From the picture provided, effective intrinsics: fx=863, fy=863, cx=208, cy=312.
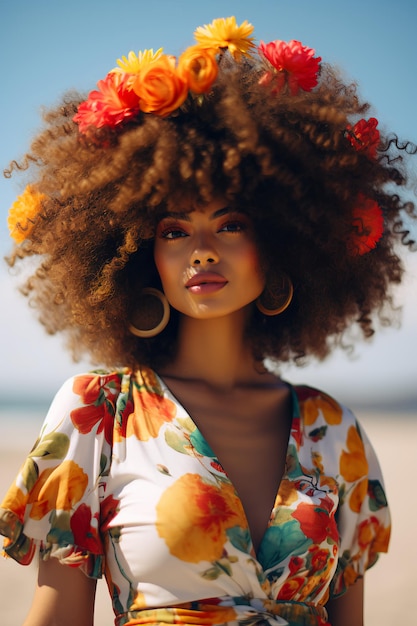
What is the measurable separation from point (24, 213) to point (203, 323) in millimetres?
674

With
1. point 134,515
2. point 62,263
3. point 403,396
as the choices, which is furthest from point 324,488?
point 403,396

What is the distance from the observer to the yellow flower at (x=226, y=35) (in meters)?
2.61

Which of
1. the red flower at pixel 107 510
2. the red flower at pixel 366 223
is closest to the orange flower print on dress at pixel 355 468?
the red flower at pixel 366 223

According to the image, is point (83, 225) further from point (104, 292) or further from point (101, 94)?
point (101, 94)

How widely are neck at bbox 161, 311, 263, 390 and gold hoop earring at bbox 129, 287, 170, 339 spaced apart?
8cm

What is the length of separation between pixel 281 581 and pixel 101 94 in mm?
1511

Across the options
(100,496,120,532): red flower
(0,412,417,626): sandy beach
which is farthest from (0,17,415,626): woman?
(0,412,417,626): sandy beach

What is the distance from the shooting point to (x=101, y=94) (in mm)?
2602

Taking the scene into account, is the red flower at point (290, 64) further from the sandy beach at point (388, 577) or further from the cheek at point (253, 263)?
the sandy beach at point (388, 577)

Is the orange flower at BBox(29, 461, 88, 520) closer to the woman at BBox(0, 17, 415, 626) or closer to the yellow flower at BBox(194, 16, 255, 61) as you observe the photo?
the woman at BBox(0, 17, 415, 626)

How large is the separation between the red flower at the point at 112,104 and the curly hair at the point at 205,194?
44mm

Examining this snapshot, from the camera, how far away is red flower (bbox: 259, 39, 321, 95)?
8.68 feet

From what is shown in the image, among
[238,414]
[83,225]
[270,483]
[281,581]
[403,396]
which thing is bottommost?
[281,581]

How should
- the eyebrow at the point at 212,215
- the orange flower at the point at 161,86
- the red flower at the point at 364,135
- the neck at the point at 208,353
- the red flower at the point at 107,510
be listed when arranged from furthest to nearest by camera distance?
the neck at the point at 208,353 → the red flower at the point at 364,135 → the eyebrow at the point at 212,215 → the orange flower at the point at 161,86 → the red flower at the point at 107,510
